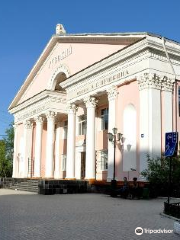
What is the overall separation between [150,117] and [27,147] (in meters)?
19.1

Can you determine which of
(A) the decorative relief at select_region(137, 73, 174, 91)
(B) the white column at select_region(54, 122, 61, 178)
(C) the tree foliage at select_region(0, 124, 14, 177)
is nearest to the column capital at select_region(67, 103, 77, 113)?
(B) the white column at select_region(54, 122, 61, 178)

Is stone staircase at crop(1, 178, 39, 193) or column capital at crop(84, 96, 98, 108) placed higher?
column capital at crop(84, 96, 98, 108)

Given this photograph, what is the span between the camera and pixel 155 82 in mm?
21234

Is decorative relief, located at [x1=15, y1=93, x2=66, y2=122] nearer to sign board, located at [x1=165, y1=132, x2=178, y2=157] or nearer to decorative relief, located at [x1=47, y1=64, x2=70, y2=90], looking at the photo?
decorative relief, located at [x1=47, y1=64, x2=70, y2=90]

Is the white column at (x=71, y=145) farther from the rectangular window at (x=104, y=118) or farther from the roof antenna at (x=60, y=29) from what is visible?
the roof antenna at (x=60, y=29)

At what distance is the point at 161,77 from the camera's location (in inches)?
847

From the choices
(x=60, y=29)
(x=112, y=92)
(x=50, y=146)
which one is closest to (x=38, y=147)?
(x=50, y=146)

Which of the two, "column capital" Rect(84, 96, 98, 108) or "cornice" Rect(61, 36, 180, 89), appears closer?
"cornice" Rect(61, 36, 180, 89)

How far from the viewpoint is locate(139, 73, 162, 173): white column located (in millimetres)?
20625

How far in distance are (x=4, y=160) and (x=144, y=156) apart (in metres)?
41.1

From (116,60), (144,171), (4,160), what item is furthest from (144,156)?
(4,160)

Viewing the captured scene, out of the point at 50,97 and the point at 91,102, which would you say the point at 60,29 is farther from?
the point at 91,102

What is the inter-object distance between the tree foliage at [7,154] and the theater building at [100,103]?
787 inches

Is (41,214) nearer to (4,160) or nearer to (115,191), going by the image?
(115,191)
